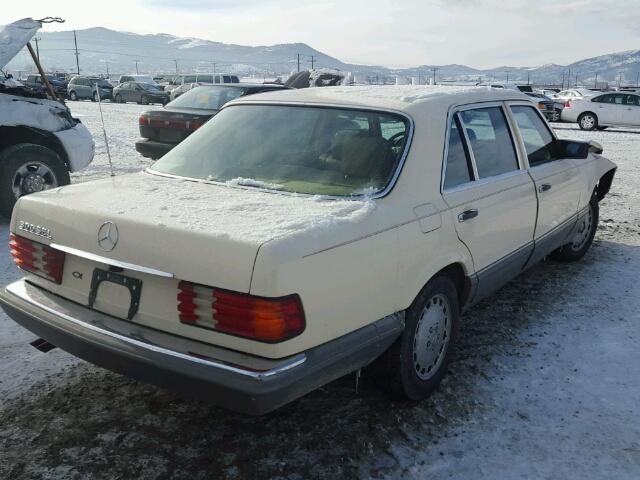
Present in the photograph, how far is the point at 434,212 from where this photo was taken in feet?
9.93

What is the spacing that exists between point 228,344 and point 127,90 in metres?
36.9

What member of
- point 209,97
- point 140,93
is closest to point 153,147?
point 209,97

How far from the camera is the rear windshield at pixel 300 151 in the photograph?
308 centimetres

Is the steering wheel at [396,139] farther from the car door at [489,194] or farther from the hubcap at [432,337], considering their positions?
the hubcap at [432,337]

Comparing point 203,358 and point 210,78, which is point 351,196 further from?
point 210,78

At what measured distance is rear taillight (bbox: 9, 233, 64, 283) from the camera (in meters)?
2.85

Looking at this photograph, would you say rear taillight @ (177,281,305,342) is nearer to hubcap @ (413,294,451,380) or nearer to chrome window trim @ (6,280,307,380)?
chrome window trim @ (6,280,307,380)

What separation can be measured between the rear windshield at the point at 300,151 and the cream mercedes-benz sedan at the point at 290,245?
0.01 m

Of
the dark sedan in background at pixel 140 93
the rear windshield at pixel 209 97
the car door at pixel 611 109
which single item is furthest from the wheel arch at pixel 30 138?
the dark sedan in background at pixel 140 93

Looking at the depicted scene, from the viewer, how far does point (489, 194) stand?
357 centimetres

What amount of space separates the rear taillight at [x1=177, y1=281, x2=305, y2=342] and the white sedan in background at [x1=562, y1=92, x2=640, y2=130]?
72.0ft

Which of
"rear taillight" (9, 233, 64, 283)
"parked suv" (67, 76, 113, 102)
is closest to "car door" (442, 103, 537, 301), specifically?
"rear taillight" (9, 233, 64, 283)

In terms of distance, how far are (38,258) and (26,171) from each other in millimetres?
4318

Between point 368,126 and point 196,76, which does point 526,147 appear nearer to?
point 368,126
